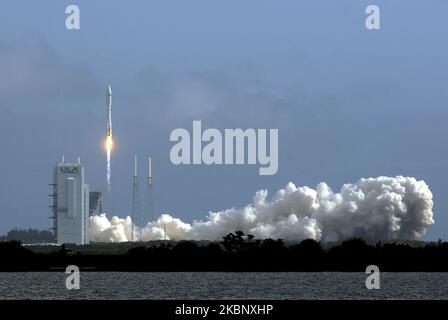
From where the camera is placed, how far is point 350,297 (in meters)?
159
